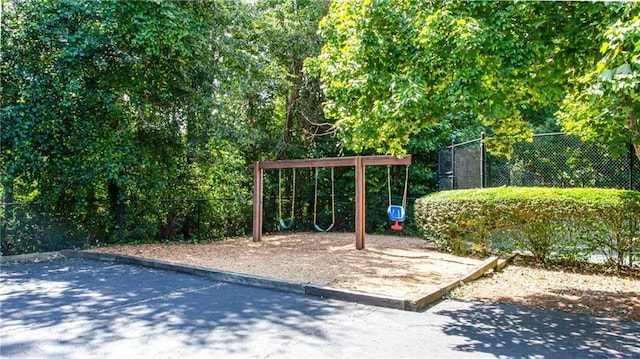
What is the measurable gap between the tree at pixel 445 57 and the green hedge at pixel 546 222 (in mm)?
2059

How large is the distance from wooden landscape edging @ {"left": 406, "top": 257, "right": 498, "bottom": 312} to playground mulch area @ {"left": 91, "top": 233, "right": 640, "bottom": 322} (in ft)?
0.29

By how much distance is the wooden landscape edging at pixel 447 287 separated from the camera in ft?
14.7

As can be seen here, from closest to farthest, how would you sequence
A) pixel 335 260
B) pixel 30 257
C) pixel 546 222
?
pixel 546 222
pixel 335 260
pixel 30 257

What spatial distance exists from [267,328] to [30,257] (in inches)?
242

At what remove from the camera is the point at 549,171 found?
1344 cm

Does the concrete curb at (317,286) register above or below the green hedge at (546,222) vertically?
below

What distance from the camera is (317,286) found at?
5.16 m

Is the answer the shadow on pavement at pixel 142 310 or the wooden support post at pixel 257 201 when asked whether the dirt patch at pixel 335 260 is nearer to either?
the wooden support post at pixel 257 201

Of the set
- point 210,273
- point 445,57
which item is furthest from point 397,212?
point 445,57

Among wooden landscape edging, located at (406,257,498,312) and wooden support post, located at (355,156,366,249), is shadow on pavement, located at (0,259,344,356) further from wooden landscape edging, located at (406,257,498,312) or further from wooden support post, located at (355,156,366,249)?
wooden support post, located at (355,156,366,249)

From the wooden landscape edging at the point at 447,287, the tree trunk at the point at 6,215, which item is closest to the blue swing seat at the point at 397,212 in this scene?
the wooden landscape edging at the point at 447,287

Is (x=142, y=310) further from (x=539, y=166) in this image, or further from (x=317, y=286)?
(x=539, y=166)

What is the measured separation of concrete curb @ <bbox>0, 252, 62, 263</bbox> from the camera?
748 centimetres

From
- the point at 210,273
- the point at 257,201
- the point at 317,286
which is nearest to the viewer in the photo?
the point at 317,286
